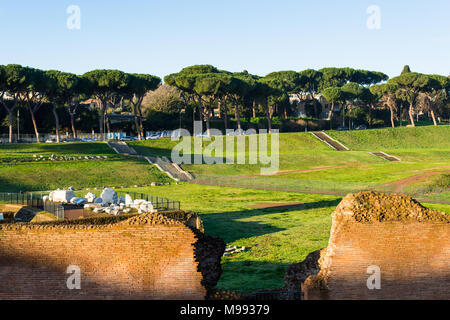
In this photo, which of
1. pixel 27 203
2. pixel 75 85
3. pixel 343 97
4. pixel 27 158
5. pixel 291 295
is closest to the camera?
pixel 291 295

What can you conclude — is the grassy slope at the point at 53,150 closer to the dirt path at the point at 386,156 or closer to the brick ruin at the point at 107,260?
the dirt path at the point at 386,156

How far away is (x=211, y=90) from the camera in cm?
8350

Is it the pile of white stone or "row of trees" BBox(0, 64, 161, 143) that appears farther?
"row of trees" BBox(0, 64, 161, 143)

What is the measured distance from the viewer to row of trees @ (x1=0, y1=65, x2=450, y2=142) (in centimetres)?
7261

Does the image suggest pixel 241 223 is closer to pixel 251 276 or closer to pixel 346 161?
pixel 251 276

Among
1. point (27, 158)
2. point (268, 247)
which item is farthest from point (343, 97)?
point (268, 247)

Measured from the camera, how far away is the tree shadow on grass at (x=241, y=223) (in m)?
27.6

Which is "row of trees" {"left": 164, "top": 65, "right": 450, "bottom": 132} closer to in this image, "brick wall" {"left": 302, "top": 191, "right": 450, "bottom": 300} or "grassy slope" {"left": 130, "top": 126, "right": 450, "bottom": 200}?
"grassy slope" {"left": 130, "top": 126, "right": 450, "bottom": 200}

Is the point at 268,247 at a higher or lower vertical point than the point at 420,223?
lower

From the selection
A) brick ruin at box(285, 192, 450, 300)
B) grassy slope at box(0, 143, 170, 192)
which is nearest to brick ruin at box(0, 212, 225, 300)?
brick ruin at box(285, 192, 450, 300)

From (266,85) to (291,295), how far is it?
264ft

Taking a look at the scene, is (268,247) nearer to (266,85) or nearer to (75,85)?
(75,85)

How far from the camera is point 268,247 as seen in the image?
79.5 feet

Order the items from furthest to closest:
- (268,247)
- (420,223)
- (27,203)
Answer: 1. (27,203)
2. (268,247)
3. (420,223)
